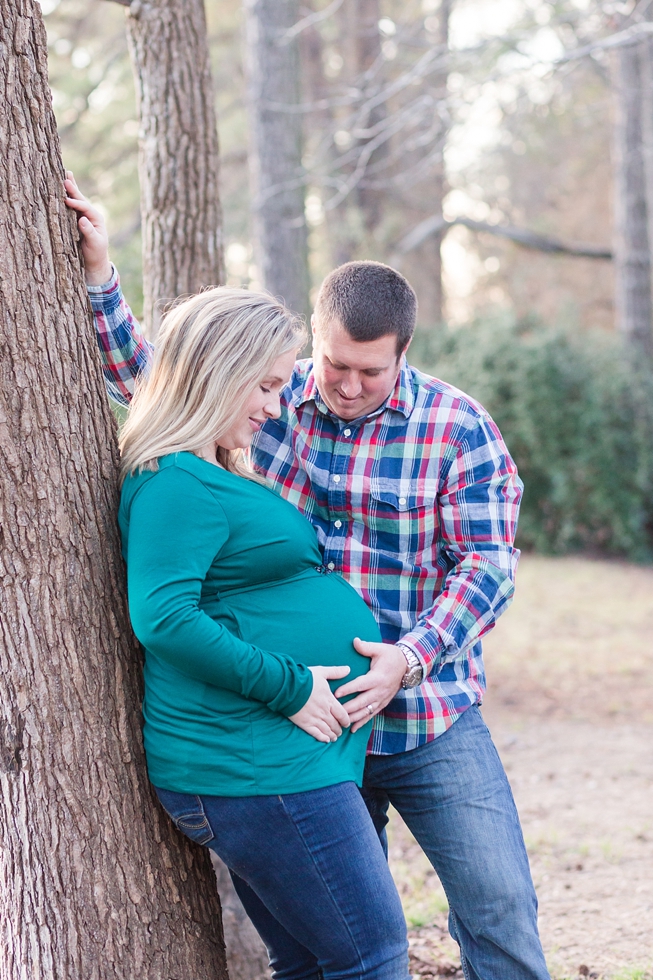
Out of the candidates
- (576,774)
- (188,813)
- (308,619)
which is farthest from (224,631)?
(576,774)

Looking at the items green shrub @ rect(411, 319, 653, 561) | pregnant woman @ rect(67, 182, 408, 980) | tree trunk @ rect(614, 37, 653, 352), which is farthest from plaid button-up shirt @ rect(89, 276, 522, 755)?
tree trunk @ rect(614, 37, 653, 352)

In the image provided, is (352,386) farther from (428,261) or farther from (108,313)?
(428,261)

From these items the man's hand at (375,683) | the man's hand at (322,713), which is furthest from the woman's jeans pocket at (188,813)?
the man's hand at (375,683)

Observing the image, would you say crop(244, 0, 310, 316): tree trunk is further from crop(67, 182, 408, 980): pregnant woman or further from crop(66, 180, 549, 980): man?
crop(67, 182, 408, 980): pregnant woman

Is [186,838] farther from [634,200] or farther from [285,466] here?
[634,200]

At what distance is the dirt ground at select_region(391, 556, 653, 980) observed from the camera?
12.0 feet

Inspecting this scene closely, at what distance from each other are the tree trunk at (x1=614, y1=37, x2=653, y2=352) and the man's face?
35.3 feet

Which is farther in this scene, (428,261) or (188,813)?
(428,261)

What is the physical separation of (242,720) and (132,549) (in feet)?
1.43

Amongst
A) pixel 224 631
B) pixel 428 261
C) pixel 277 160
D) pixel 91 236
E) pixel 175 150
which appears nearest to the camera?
pixel 224 631

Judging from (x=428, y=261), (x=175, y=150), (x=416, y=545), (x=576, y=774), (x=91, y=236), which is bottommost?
(x=576, y=774)

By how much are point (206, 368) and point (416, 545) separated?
78 cm

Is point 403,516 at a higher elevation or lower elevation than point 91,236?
lower

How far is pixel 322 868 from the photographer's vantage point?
6.72ft
